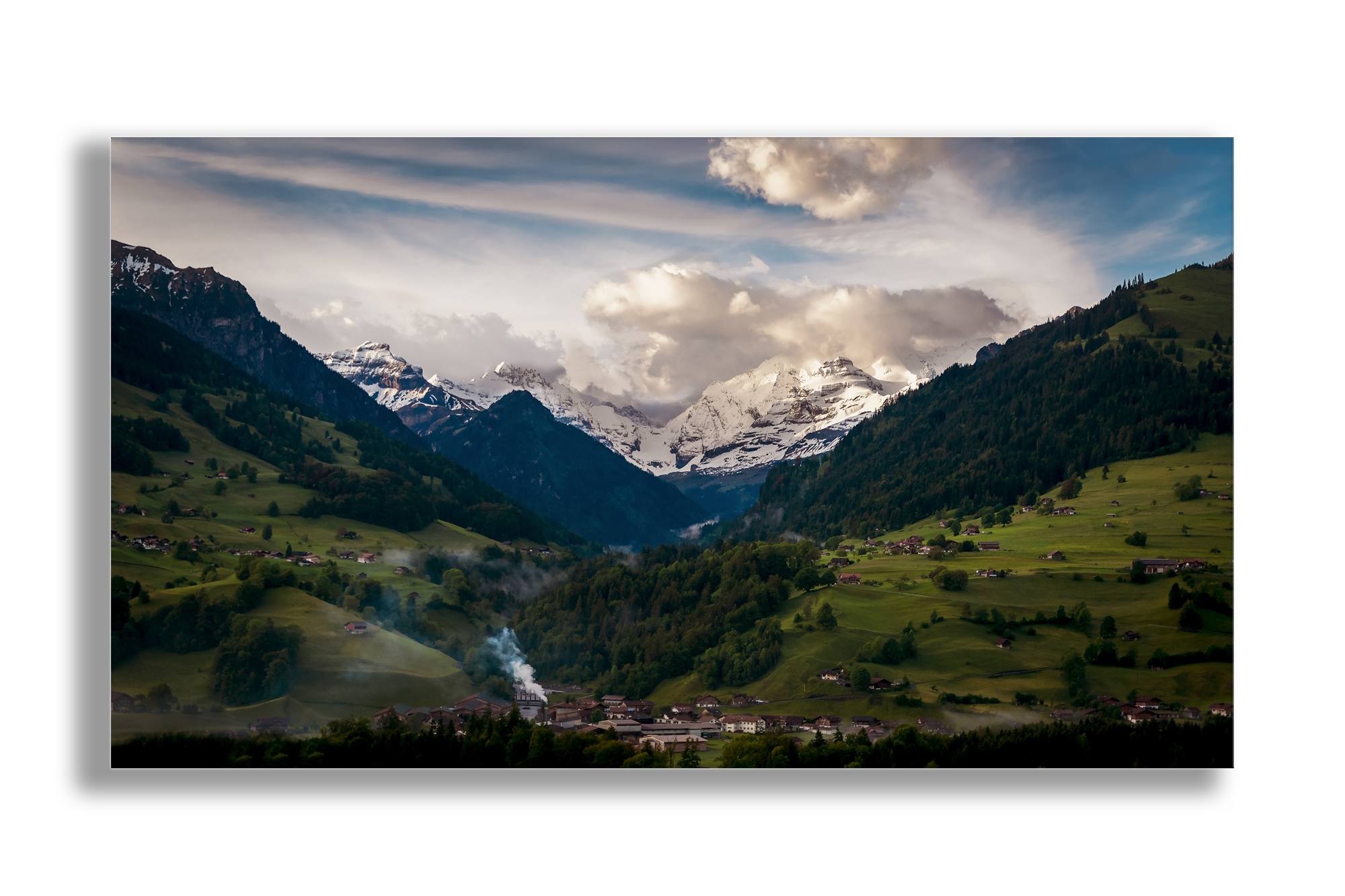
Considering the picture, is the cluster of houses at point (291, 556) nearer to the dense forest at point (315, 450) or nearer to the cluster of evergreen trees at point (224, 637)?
the cluster of evergreen trees at point (224, 637)

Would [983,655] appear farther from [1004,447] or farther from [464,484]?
[464,484]

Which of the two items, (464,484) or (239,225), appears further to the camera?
(464,484)

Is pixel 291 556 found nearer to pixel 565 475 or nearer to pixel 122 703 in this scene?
pixel 122 703

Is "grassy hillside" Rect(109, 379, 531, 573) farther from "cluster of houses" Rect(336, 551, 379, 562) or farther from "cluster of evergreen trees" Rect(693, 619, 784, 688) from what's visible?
"cluster of evergreen trees" Rect(693, 619, 784, 688)

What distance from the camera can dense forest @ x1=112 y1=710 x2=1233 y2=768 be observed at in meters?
17.5

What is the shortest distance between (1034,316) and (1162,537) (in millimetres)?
6650

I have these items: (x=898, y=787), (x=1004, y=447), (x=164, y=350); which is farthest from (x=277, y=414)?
(x=898, y=787)

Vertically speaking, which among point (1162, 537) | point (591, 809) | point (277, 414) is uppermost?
point (277, 414)

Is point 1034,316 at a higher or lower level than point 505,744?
higher

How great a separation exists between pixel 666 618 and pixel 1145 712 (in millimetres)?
18671

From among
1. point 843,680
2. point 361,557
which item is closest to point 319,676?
point 843,680

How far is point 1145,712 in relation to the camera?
19.3 meters

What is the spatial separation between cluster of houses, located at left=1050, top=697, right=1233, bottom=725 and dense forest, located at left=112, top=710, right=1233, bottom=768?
22cm

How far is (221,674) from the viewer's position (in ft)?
71.7
